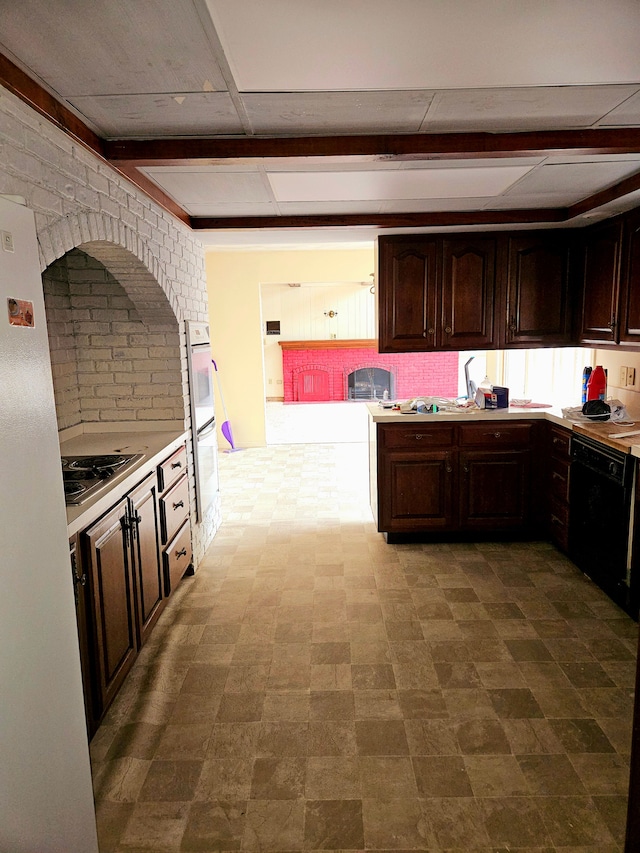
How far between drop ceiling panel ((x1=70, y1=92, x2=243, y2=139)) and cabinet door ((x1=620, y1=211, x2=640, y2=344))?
2.35 meters

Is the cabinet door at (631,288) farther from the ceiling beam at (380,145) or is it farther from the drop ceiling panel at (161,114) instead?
the drop ceiling panel at (161,114)

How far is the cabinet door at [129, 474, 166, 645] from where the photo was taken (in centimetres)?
251

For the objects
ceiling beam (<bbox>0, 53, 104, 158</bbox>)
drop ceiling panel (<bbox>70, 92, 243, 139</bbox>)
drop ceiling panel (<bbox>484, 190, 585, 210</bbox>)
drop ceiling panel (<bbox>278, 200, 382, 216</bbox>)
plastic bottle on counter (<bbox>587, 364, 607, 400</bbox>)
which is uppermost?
drop ceiling panel (<bbox>484, 190, 585, 210</bbox>)

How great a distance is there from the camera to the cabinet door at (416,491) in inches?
150

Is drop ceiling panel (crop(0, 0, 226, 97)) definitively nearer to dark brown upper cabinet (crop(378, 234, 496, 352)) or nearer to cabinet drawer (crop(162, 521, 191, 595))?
cabinet drawer (crop(162, 521, 191, 595))

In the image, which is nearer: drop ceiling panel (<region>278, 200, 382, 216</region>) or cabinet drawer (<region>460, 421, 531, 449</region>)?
drop ceiling panel (<region>278, 200, 382, 216</region>)

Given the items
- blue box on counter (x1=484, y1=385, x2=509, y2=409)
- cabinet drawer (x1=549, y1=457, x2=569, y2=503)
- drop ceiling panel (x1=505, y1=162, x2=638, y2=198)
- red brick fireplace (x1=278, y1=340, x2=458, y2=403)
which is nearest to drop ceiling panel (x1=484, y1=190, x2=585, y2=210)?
drop ceiling panel (x1=505, y1=162, x2=638, y2=198)

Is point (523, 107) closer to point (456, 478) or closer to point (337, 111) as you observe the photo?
point (337, 111)

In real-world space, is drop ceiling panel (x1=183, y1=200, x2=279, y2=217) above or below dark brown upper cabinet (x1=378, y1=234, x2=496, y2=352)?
above

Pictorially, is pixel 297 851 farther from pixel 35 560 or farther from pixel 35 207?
pixel 35 207

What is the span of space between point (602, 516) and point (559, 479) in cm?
54

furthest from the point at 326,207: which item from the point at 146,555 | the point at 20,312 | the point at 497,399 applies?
the point at 20,312

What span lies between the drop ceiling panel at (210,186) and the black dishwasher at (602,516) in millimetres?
2235

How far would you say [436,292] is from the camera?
3.99m
